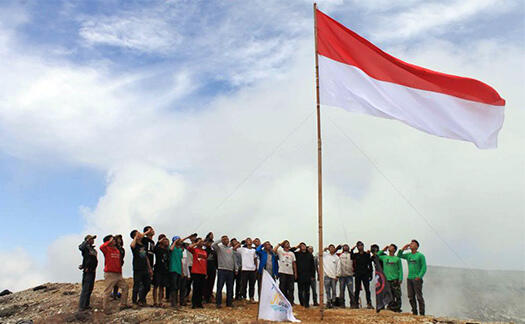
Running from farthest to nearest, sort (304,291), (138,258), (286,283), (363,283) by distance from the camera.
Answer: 1. (363,283)
2. (304,291)
3. (286,283)
4. (138,258)

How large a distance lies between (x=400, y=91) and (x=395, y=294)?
7126 millimetres

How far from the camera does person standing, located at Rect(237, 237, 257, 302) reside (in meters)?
16.1

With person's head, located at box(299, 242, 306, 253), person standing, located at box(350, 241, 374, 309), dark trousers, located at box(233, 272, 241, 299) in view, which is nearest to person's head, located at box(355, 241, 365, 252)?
person standing, located at box(350, 241, 374, 309)

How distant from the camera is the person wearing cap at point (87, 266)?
13.2 metres

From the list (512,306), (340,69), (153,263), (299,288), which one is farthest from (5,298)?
(512,306)

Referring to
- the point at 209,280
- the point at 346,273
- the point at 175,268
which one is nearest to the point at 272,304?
the point at 175,268

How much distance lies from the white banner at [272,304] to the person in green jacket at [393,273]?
4.94 metres

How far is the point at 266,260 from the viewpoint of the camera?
1644 centimetres

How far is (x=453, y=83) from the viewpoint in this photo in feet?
46.4

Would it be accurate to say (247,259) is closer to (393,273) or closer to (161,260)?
(161,260)

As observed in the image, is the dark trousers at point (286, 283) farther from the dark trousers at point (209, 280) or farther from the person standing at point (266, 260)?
the dark trousers at point (209, 280)

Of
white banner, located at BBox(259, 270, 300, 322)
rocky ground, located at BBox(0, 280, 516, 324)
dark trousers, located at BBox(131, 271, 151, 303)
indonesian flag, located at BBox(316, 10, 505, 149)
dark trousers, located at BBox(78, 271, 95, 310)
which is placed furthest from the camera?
indonesian flag, located at BBox(316, 10, 505, 149)

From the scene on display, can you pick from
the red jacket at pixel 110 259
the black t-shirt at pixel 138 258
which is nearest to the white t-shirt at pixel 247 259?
the black t-shirt at pixel 138 258

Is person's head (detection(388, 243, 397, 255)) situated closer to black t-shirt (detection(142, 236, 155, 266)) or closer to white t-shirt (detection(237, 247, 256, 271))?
white t-shirt (detection(237, 247, 256, 271))
